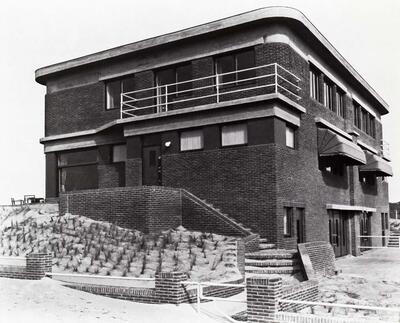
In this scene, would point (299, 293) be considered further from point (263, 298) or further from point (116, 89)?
point (116, 89)

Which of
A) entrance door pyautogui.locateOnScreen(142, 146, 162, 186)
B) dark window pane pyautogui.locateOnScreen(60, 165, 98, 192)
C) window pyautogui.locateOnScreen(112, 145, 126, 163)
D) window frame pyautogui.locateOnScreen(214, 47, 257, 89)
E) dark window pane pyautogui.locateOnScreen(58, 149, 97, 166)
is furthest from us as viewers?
dark window pane pyautogui.locateOnScreen(58, 149, 97, 166)

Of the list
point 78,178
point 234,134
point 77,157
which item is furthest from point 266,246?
point 77,157

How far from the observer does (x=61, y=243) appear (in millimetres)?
17141

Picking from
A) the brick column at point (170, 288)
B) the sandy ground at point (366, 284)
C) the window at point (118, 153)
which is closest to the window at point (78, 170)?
the window at point (118, 153)

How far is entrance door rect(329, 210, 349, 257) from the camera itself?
24505mm

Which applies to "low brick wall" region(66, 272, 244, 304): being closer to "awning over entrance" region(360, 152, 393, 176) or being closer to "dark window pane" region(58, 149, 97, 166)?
"dark window pane" region(58, 149, 97, 166)

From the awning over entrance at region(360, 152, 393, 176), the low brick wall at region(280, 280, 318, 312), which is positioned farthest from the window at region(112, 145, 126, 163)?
the low brick wall at region(280, 280, 318, 312)

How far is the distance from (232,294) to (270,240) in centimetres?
569

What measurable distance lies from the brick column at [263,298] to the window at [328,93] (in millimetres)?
16704

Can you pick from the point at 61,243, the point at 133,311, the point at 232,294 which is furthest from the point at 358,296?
the point at 61,243

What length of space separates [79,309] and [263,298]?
3948mm

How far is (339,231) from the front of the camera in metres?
25.4

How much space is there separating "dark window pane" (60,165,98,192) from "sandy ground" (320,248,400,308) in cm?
1276

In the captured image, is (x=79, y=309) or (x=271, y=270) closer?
(x=79, y=309)
